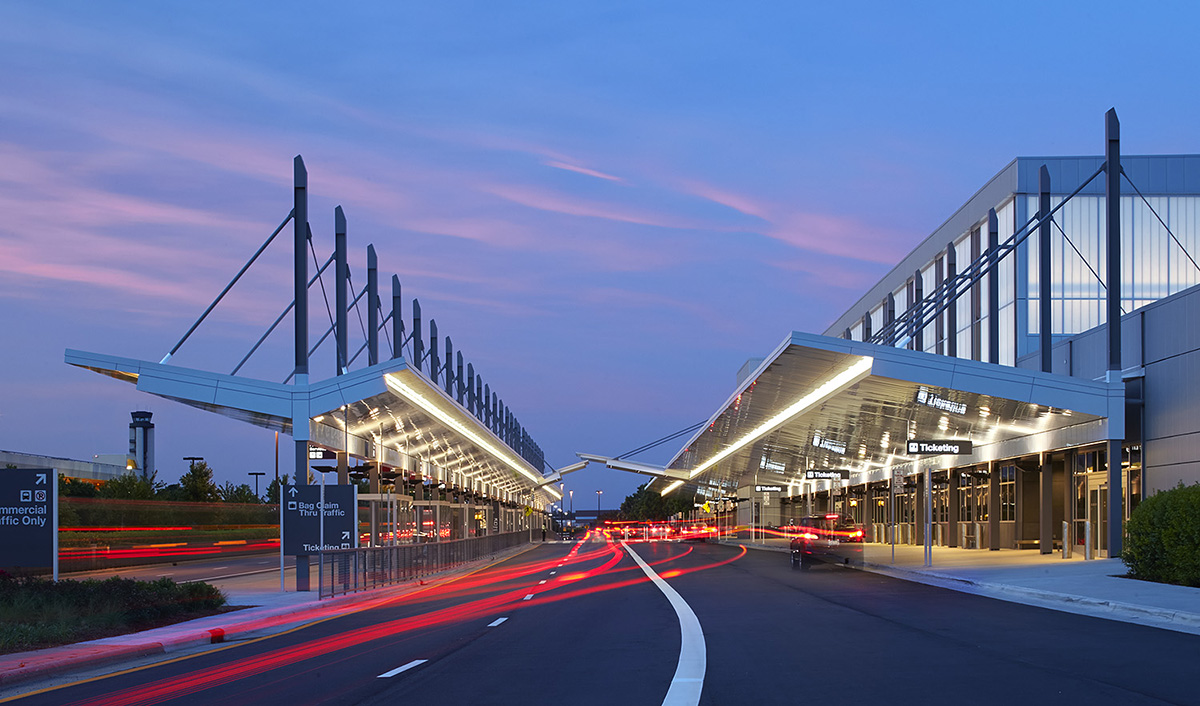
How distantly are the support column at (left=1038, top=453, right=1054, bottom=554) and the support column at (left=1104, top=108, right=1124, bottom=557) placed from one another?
24.7 feet

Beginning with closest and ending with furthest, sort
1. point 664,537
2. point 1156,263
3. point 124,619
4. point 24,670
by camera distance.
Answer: point 24,670
point 124,619
point 1156,263
point 664,537

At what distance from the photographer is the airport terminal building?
103ft

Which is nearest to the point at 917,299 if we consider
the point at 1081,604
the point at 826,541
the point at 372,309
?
the point at 826,541

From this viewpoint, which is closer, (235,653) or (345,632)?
(235,653)

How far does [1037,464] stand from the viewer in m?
43.1

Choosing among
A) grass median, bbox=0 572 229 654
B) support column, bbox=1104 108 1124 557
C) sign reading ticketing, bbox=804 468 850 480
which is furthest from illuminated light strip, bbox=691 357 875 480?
grass median, bbox=0 572 229 654

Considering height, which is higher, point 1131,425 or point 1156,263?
point 1156,263

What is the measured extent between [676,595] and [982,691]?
15.9 metres

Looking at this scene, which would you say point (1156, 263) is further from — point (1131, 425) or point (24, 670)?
point (24, 670)

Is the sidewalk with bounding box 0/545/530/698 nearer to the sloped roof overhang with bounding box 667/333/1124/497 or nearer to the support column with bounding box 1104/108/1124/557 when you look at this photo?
the sloped roof overhang with bounding box 667/333/1124/497

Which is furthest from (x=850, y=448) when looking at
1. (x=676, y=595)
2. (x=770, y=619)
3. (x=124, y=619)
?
(x=124, y=619)

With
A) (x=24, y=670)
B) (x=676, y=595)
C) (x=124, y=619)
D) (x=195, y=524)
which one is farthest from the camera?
(x=195, y=524)

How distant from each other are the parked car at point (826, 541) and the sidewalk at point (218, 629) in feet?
46.9

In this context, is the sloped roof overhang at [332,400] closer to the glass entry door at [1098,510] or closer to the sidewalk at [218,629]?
the sidewalk at [218,629]
